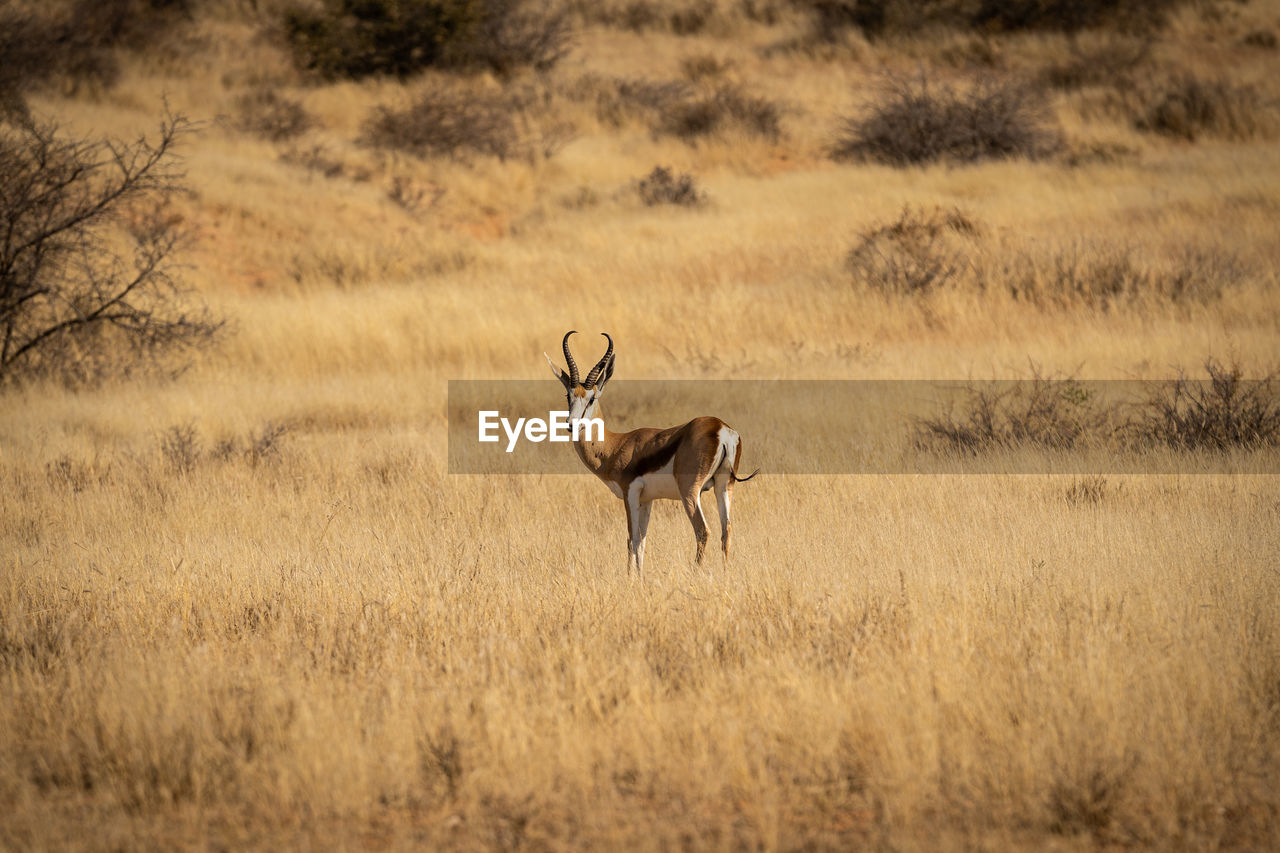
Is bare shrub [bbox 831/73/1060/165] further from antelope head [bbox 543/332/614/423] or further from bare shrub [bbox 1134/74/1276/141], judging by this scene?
antelope head [bbox 543/332/614/423]

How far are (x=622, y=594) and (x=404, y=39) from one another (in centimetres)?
3540

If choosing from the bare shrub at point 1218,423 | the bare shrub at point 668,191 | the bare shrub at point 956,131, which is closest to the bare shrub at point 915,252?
the bare shrub at point 668,191

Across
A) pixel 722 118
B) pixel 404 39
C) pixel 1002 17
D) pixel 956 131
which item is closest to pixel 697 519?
pixel 956 131

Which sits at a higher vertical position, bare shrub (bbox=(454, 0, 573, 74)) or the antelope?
bare shrub (bbox=(454, 0, 573, 74))

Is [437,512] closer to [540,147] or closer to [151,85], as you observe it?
[540,147]

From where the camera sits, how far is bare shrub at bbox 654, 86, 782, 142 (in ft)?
105

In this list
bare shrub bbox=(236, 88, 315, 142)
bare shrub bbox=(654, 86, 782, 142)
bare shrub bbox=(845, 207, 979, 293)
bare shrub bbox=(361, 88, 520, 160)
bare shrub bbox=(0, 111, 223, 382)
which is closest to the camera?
bare shrub bbox=(0, 111, 223, 382)

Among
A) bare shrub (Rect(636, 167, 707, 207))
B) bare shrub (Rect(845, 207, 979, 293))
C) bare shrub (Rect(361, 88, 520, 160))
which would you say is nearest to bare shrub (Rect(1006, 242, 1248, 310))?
bare shrub (Rect(845, 207, 979, 293))

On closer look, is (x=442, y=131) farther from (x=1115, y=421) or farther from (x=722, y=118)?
(x=1115, y=421)

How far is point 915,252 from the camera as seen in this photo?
64.1 ft

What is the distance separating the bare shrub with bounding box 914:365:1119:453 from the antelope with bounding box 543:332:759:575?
14.2ft

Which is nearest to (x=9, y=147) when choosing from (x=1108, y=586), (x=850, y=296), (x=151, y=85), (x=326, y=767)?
(x=850, y=296)

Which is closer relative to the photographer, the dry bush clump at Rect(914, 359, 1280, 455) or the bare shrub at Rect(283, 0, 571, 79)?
the dry bush clump at Rect(914, 359, 1280, 455)

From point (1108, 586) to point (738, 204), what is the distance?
66.3ft
